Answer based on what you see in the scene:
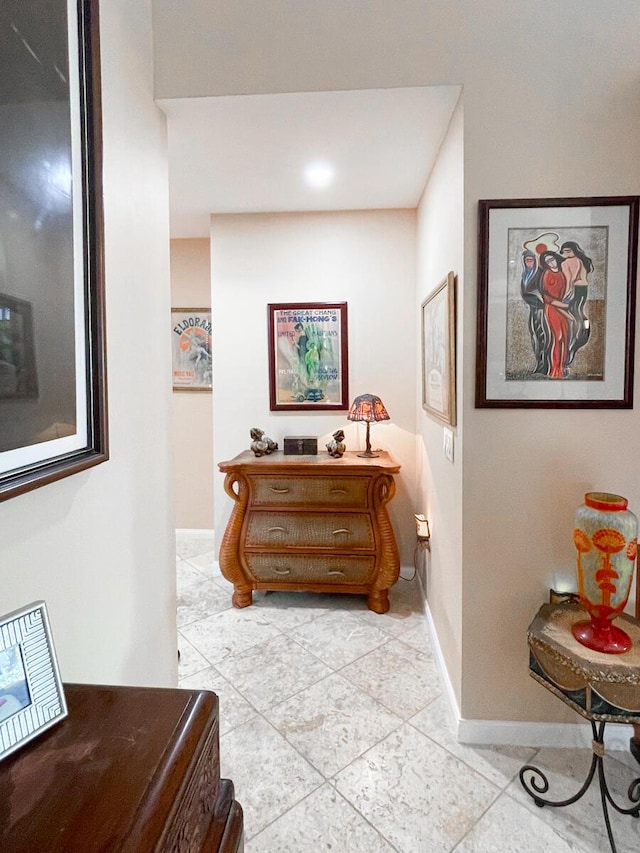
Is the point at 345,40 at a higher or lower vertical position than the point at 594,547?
higher

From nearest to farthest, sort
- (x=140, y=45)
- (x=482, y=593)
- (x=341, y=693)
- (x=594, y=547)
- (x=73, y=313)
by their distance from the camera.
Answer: (x=73, y=313)
(x=594, y=547)
(x=140, y=45)
(x=482, y=593)
(x=341, y=693)

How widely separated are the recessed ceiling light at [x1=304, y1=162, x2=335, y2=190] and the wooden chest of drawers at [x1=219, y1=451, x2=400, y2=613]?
1.53 metres

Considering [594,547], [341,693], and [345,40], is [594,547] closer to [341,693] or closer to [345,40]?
[341,693]

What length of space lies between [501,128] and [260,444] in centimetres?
203

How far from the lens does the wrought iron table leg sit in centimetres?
Answer: 133

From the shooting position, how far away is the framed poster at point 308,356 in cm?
297

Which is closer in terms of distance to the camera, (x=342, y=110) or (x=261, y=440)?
(x=342, y=110)

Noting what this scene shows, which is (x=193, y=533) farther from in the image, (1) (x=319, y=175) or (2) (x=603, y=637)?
(2) (x=603, y=637)

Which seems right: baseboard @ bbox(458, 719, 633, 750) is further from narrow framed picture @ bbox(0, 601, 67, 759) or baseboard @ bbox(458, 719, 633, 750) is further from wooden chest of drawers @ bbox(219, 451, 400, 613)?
narrow framed picture @ bbox(0, 601, 67, 759)

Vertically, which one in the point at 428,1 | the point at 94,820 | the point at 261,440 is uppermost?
the point at 428,1

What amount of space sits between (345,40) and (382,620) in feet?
8.76

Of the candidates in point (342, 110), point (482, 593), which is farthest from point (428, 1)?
point (482, 593)

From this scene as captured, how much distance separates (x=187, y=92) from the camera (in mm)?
1618

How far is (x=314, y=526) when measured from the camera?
2.65 m
